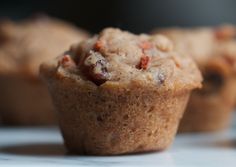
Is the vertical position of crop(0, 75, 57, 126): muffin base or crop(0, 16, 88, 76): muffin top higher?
crop(0, 16, 88, 76): muffin top

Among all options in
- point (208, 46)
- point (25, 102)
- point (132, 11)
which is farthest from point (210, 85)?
point (132, 11)

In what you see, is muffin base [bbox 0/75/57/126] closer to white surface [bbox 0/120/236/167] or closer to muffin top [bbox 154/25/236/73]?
white surface [bbox 0/120/236/167]

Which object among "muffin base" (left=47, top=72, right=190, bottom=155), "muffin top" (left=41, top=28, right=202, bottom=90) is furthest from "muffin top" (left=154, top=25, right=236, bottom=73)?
"muffin base" (left=47, top=72, right=190, bottom=155)

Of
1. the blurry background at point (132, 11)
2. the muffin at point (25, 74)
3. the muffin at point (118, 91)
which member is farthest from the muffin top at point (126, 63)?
the blurry background at point (132, 11)

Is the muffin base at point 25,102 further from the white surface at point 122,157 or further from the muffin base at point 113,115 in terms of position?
the muffin base at point 113,115

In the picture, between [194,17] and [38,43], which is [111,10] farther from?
[38,43]

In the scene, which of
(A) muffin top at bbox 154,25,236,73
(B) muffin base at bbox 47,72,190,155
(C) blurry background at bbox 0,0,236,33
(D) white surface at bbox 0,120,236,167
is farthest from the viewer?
(C) blurry background at bbox 0,0,236,33

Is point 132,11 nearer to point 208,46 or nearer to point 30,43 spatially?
point 30,43
